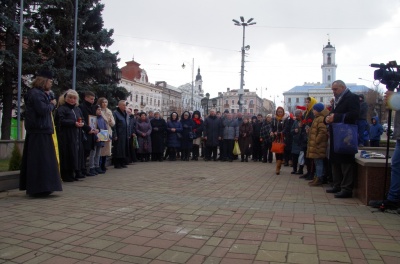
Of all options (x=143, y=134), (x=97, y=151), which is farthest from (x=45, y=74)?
(x=143, y=134)

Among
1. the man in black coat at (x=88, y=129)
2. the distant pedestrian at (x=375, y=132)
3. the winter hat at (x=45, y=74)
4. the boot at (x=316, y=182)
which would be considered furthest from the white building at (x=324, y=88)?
the winter hat at (x=45, y=74)

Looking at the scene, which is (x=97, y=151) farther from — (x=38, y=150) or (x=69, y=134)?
(x=38, y=150)

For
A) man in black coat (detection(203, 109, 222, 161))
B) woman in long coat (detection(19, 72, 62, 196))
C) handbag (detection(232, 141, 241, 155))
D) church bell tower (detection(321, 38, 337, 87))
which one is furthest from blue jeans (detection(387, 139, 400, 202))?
church bell tower (detection(321, 38, 337, 87))

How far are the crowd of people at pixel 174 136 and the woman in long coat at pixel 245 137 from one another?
4 centimetres

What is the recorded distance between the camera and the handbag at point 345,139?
5.71m

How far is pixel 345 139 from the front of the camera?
18.9ft

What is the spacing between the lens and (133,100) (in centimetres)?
Result: 7550

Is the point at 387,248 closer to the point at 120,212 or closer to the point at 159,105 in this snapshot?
the point at 120,212

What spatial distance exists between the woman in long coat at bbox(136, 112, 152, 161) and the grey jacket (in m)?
3.05

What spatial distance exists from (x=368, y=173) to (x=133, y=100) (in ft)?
239

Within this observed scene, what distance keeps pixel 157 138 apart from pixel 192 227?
9.01 meters

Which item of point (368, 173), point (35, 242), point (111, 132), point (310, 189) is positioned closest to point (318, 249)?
point (368, 173)

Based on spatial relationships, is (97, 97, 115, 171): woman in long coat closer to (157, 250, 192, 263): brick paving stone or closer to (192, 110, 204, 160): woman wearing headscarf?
(192, 110, 204, 160): woman wearing headscarf

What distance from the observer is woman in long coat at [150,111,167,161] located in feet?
41.9
